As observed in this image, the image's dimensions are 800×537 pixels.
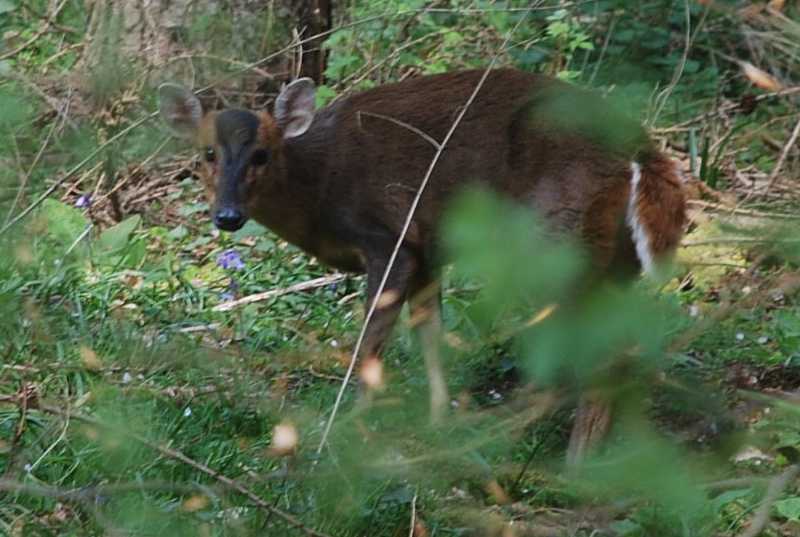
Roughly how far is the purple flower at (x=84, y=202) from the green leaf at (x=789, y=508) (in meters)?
3.97

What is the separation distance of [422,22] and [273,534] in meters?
5.40

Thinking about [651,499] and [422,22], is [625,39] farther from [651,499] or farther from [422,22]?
[651,499]

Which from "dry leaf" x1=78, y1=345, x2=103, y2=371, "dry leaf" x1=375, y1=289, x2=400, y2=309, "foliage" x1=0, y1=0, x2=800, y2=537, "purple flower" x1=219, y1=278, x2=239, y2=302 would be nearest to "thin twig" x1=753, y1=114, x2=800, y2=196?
"foliage" x1=0, y1=0, x2=800, y2=537

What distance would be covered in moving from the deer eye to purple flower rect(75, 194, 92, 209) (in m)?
1.47

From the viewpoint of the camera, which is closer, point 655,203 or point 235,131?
point 655,203

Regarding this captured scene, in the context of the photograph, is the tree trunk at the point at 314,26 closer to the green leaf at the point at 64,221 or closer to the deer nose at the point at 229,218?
the green leaf at the point at 64,221

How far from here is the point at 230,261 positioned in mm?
6766

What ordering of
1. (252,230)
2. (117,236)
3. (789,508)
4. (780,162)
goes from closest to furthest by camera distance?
1. (789,508)
2. (780,162)
3. (117,236)
4. (252,230)

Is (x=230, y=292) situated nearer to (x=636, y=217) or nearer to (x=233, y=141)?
(x=233, y=141)

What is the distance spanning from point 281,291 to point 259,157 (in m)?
0.90

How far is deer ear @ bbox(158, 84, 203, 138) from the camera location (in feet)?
19.1

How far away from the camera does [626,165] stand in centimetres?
524

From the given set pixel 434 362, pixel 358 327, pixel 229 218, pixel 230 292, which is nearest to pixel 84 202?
pixel 230 292

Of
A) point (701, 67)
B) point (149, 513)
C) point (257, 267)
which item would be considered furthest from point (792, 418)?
point (701, 67)
